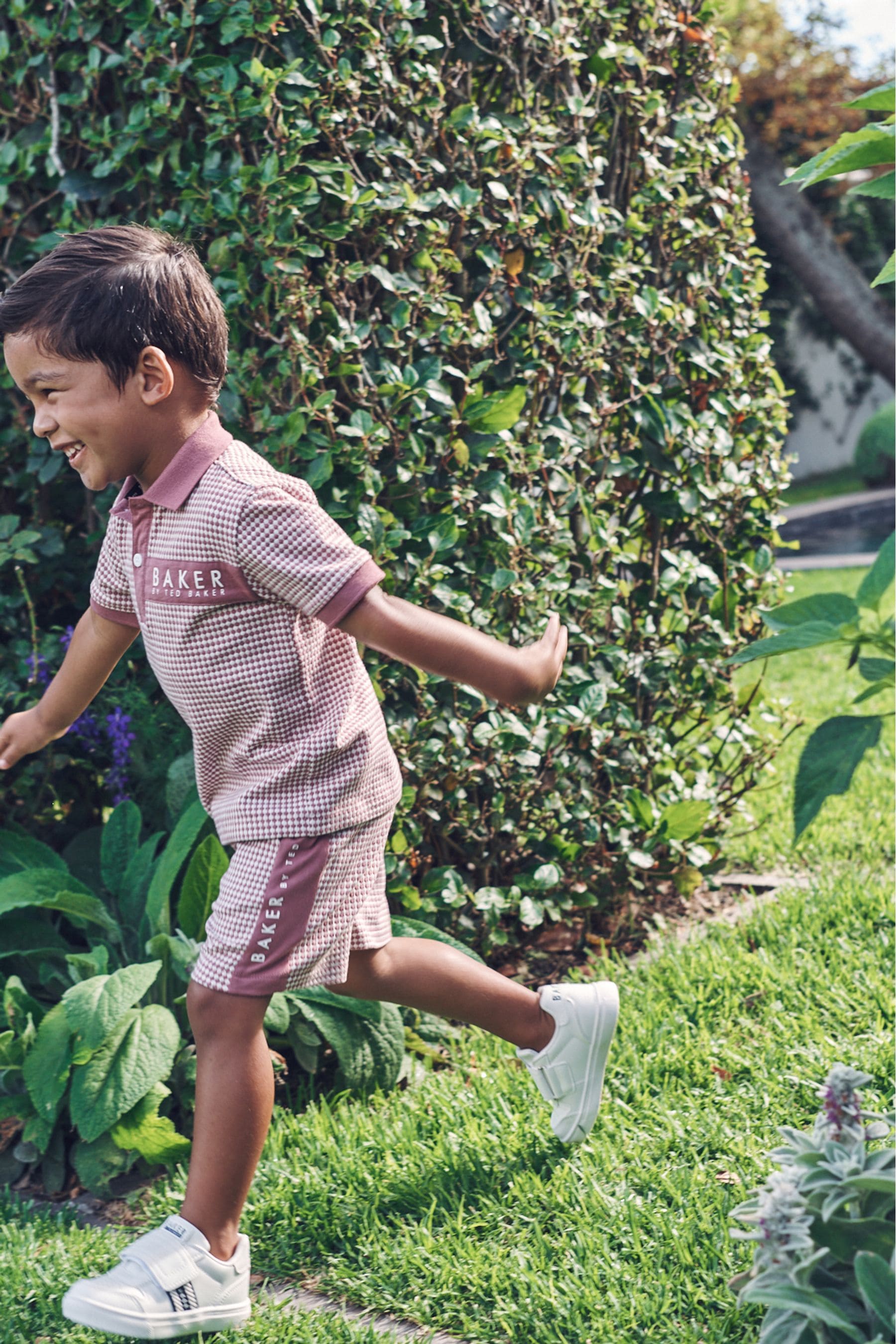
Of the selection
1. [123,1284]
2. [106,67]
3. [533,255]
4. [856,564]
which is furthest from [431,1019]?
[856,564]

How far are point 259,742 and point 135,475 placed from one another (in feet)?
1.59

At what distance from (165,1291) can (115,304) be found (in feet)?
4.89

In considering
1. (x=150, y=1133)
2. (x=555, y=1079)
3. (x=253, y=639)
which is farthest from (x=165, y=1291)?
(x=253, y=639)

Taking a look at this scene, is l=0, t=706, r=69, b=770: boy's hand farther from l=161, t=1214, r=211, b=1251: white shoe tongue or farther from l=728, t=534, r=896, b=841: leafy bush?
l=728, t=534, r=896, b=841: leafy bush

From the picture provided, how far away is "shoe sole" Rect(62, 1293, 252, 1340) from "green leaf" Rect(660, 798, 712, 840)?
69.6 inches

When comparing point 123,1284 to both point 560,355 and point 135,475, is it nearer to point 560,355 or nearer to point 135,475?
point 135,475

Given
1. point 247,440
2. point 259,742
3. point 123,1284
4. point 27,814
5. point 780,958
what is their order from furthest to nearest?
point 27,814
point 780,958
point 247,440
point 259,742
point 123,1284

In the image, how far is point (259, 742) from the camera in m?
2.02

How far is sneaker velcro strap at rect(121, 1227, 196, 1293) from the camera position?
6.15 ft

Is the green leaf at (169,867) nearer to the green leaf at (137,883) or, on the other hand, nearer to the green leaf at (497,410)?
the green leaf at (137,883)

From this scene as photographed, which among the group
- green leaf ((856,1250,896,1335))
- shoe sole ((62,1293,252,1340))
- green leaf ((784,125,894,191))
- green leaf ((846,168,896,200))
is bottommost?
shoe sole ((62,1293,252,1340))

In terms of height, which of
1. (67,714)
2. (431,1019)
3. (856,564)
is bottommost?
(856,564)

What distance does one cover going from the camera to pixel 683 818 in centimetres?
332

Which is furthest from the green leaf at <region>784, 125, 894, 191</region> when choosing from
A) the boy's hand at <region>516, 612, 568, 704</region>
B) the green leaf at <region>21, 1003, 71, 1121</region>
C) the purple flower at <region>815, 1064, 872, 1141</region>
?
the green leaf at <region>21, 1003, 71, 1121</region>
